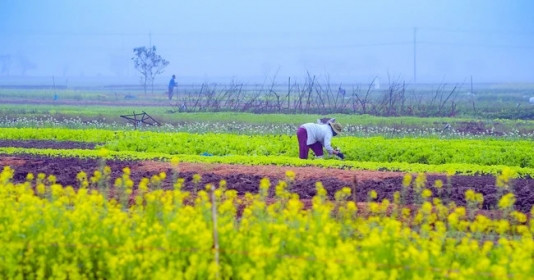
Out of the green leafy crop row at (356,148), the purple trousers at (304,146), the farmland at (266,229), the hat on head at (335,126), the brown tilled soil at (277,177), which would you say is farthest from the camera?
the green leafy crop row at (356,148)

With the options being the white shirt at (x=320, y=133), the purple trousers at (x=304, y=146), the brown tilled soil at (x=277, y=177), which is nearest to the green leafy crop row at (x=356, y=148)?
the purple trousers at (x=304, y=146)

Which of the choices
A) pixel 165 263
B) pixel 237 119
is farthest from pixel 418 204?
pixel 237 119

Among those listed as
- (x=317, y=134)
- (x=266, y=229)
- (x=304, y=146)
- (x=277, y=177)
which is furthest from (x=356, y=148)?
(x=266, y=229)

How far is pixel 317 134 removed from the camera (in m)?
19.2

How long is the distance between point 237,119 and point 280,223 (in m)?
26.3

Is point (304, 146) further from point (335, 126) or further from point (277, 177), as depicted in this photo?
point (277, 177)

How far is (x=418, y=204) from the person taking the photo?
40.4 ft

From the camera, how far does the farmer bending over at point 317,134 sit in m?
19.0

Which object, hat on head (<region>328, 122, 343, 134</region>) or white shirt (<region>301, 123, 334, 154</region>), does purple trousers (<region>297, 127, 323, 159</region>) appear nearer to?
white shirt (<region>301, 123, 334, 154</region>)

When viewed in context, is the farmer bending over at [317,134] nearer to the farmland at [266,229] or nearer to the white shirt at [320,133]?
the white shirt at [320,133]

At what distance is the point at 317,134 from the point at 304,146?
55 centimetres

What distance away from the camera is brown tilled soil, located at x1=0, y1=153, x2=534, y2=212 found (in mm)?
14141

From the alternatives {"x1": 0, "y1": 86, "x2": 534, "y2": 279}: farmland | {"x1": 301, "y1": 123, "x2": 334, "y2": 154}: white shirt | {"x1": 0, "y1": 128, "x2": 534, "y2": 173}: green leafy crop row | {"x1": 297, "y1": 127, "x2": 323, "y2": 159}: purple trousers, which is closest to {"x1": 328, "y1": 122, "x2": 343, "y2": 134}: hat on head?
{"x1": 301, "y1": 123, "x2": 334, "y2": 154}: white shirt

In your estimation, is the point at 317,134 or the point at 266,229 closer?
the point at 266,229
